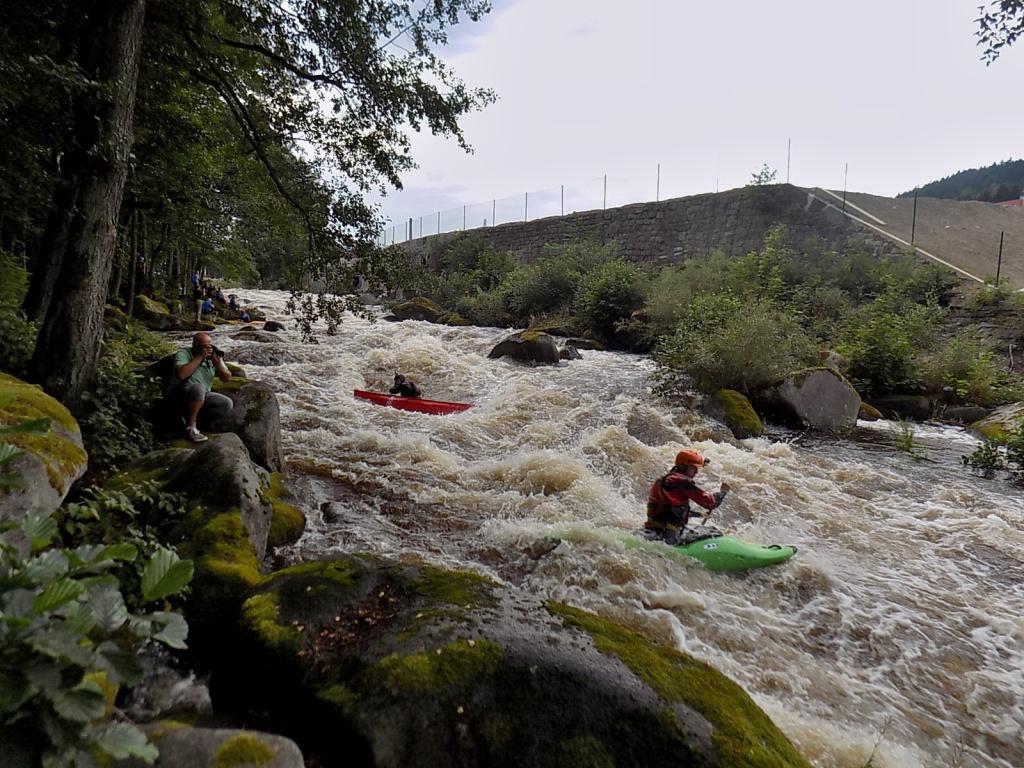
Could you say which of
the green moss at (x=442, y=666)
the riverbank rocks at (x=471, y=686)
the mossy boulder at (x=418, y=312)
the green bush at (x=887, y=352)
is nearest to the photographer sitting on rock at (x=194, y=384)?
the riverbank rocks at (x=471, y=686)

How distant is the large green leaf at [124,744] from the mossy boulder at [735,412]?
818 cm

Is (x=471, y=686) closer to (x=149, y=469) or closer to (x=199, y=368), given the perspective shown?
(x=149, y=469)

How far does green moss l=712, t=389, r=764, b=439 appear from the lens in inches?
319

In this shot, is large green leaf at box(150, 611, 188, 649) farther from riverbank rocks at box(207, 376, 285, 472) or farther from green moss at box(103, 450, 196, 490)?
riverbank rocks at box(207, 376, 285, 472)

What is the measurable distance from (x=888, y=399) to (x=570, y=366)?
246 inches

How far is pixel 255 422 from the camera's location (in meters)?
5.34

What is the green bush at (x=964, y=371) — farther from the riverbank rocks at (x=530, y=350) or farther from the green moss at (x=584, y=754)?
the green moss at (x=584, y=754)

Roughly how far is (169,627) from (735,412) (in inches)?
333

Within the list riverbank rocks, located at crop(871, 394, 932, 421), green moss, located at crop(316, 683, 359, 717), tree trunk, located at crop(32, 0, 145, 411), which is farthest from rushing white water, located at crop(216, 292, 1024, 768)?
tree trunk, located at crop(32, 0, 145, 411)

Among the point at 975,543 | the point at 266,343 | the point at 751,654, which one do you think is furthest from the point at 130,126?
the point at 266,343

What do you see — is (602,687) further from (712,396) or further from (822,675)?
(712,396)

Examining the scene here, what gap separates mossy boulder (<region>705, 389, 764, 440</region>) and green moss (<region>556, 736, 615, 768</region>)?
695cm

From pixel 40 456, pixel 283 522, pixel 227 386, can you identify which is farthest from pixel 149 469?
pixel 227 386

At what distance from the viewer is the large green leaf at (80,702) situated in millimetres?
816
